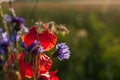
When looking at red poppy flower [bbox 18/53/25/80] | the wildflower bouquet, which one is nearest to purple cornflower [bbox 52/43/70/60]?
the wildflower bouquet

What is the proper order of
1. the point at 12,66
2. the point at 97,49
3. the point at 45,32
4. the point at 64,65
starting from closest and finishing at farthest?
the point at 12,66, the point at 45,32, the point at 64,65, the point at 97,49

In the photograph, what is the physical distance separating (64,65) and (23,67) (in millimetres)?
5314

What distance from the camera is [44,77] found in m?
1.21

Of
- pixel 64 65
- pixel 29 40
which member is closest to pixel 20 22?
pixel 29 40

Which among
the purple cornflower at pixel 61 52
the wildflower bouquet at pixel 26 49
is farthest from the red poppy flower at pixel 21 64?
the purple cornflower at pixel 61 52

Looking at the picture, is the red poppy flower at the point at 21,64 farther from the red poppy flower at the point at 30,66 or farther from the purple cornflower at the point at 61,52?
the purple cornflower at the point at 61,52

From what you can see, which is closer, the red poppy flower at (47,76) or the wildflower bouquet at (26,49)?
the wildflower bouquet at (26,49)

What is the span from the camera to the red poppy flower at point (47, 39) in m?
1.20

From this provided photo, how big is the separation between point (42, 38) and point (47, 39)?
0.01m

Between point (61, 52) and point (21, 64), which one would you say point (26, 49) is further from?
point (61, 52)

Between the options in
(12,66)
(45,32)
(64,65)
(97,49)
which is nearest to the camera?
(12,66)

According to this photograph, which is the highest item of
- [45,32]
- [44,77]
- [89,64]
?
[45,32]

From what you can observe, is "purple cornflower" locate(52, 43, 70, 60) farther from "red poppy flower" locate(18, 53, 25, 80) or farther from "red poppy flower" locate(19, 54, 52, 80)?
"red poppy flower" locate(18, 53, 25, 80)

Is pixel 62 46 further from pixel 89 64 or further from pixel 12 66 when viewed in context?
pixel 89 64
